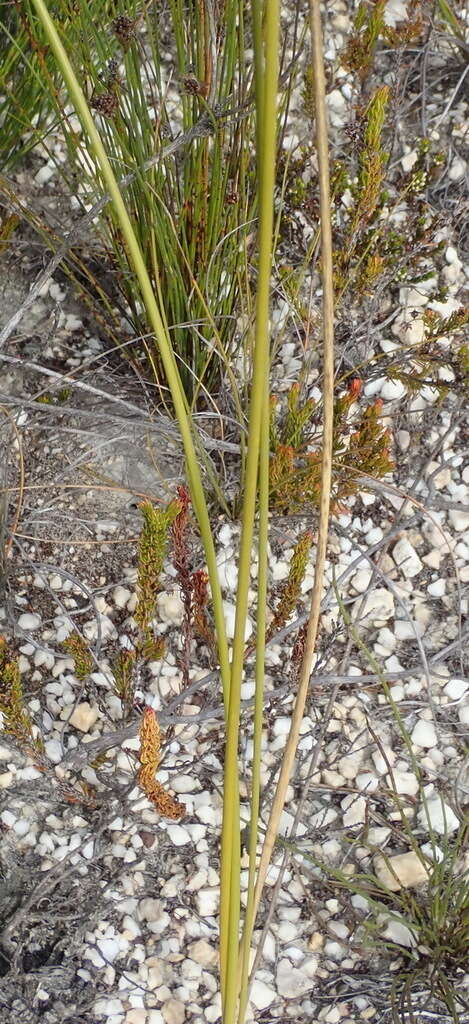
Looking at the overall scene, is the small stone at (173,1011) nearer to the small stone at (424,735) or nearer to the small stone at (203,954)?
the small stone at (203,954)

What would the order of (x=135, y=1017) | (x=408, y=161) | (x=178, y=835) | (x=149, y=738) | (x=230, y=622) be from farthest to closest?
(x=408, y=161)
(x=230, y=622)
(x=178, y=835)
(x=135, y=1017)
(x=149, y=738)

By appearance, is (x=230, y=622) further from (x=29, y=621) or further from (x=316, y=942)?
(x=316, y=942)

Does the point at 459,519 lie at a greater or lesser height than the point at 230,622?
greater

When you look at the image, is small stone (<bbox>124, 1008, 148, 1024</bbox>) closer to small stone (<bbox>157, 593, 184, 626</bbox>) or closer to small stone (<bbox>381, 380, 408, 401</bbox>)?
small stone (<bbox>157, 593, 184, 626</bbox>)

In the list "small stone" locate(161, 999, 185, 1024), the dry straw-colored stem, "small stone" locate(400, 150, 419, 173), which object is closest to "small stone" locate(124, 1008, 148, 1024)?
"small stone" locate(161, 999, 185, 1024)

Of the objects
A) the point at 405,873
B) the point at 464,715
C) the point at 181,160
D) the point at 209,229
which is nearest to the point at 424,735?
the point at 464,715

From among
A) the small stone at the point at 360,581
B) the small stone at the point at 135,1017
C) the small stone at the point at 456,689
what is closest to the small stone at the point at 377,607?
the small stone at the point at 360,581

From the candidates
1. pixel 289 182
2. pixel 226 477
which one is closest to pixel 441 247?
pixel 289 182
